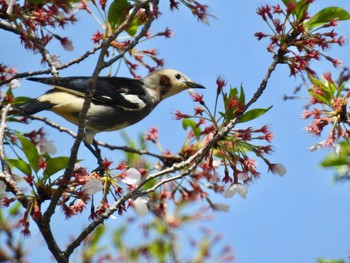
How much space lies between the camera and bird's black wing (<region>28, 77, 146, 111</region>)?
5477 mm

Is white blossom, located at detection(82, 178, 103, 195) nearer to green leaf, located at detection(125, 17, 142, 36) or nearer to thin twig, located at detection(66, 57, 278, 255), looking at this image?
thin twig, located at detection(66, 57, 278, 255)

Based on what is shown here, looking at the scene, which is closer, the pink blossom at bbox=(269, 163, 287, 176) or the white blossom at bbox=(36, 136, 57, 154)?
the pink blossom at bbox=(269, 163, 287, 176)

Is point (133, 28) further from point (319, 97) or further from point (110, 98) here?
point (319, 97)

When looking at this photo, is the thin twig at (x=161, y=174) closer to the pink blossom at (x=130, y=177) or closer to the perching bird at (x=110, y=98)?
the pink blossom at (x=130, y=177)

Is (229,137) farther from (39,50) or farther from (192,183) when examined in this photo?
(39,50)

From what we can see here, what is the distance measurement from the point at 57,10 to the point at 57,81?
0.69 meters

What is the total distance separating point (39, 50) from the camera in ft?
17.7

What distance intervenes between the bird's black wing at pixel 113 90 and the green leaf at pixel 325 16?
1.97 metres

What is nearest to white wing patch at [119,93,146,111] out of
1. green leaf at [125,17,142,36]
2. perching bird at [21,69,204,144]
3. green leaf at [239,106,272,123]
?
perching bird at [21,69,204,144]

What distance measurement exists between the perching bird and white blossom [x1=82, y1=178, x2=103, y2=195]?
4.67ft


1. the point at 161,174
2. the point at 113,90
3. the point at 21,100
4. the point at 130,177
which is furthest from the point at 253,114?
the point at 21,100

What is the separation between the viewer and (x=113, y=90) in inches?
234

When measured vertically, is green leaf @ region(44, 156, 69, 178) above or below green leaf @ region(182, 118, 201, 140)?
below

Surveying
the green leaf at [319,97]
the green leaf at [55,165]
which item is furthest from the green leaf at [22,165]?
the green leaf at [319,97]
